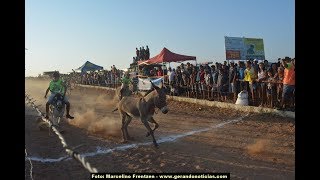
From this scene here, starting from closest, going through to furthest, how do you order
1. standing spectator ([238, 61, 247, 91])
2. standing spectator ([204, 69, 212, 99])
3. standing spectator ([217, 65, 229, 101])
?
standing spectator ([238, 61, 247, 91]) → standing spectator ([217, 65, 229, 101]) → standing spectator ([204, 69, 212, 99])

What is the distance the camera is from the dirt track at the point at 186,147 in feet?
33.1

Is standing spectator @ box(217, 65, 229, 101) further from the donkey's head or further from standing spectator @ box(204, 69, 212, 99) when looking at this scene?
the donkey's head

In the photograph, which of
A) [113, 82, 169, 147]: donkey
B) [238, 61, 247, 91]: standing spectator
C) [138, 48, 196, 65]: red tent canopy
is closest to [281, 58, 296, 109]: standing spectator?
[238, 61, 247, 91]: standing spectator

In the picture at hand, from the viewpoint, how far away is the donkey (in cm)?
1245

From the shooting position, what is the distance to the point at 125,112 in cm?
1437

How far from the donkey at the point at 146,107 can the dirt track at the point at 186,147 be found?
682 millimetres

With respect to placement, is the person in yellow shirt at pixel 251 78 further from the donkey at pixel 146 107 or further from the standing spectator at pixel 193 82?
the donkey at pixel 146 107

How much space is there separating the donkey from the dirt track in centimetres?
68

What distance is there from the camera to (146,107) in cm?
1307

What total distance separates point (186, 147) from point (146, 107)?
1921mm

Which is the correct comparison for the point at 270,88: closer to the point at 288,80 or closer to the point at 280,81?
the point at 280,81

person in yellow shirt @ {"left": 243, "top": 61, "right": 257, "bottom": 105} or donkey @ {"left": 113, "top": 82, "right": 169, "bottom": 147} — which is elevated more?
person in yellow shirt @ {"left": 243, "top": 61, "right": 257, "bottom": 105}
